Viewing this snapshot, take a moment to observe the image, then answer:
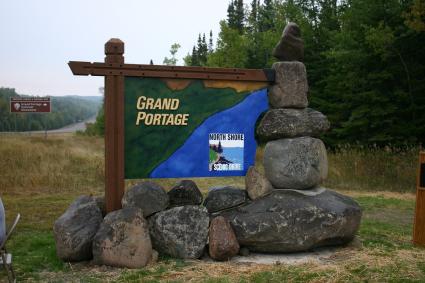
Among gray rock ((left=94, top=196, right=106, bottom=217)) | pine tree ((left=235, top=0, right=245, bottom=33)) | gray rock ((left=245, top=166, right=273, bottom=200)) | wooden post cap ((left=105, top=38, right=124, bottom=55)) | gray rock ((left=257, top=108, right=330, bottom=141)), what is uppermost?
pine tree ((left=235, top=0, right=245, bottom=33))

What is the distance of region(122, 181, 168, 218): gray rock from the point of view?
6.01 m

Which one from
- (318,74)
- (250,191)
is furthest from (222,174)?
(318,74)

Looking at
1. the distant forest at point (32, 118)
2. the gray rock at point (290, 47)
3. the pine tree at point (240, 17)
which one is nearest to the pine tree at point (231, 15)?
the pine tree at point (240, 17)

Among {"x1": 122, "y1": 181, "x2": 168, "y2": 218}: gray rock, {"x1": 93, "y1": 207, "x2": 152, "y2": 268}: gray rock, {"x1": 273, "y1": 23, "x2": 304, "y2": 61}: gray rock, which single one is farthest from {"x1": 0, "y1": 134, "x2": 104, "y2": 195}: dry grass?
{"x1": 273, "y1": 23, "x2": 304, "y2": 61}: gray rock

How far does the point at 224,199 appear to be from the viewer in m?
6.37

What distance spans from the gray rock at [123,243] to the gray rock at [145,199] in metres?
0.36

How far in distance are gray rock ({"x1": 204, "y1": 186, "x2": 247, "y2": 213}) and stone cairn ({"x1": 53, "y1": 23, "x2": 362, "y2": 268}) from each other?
0.01 m

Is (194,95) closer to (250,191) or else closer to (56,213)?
(250,191)

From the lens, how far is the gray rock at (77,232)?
5.73 metres

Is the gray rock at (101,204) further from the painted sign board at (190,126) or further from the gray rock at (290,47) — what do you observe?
the gray rock at (290,47)

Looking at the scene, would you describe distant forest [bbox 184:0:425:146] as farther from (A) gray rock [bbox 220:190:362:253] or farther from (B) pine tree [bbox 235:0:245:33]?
(B) pine tree [bbox 235:0:245:33]

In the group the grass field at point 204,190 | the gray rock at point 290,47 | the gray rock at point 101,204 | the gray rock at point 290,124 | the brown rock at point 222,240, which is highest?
the gray rock at point 290,47

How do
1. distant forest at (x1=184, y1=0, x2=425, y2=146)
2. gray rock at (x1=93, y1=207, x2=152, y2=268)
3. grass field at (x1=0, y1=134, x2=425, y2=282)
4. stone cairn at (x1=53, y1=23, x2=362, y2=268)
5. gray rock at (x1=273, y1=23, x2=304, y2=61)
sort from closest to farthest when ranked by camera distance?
grass field at (x1=0, y1=134, x2=425, y2=282) → gray rock at (x1=93, y1=207, x2=152, y2=268) → stone cairn at (x1=53, y1=23, x2=362, y2=268) → gray rock at (x1=273, y1=23, x2=304, y2=61) → distant forest at (x1=184, y1=0, x2=425, y2=146)

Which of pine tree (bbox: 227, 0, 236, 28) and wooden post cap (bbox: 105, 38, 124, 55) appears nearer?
wooden post cap (bbox: 105, 38, 124, 55)
